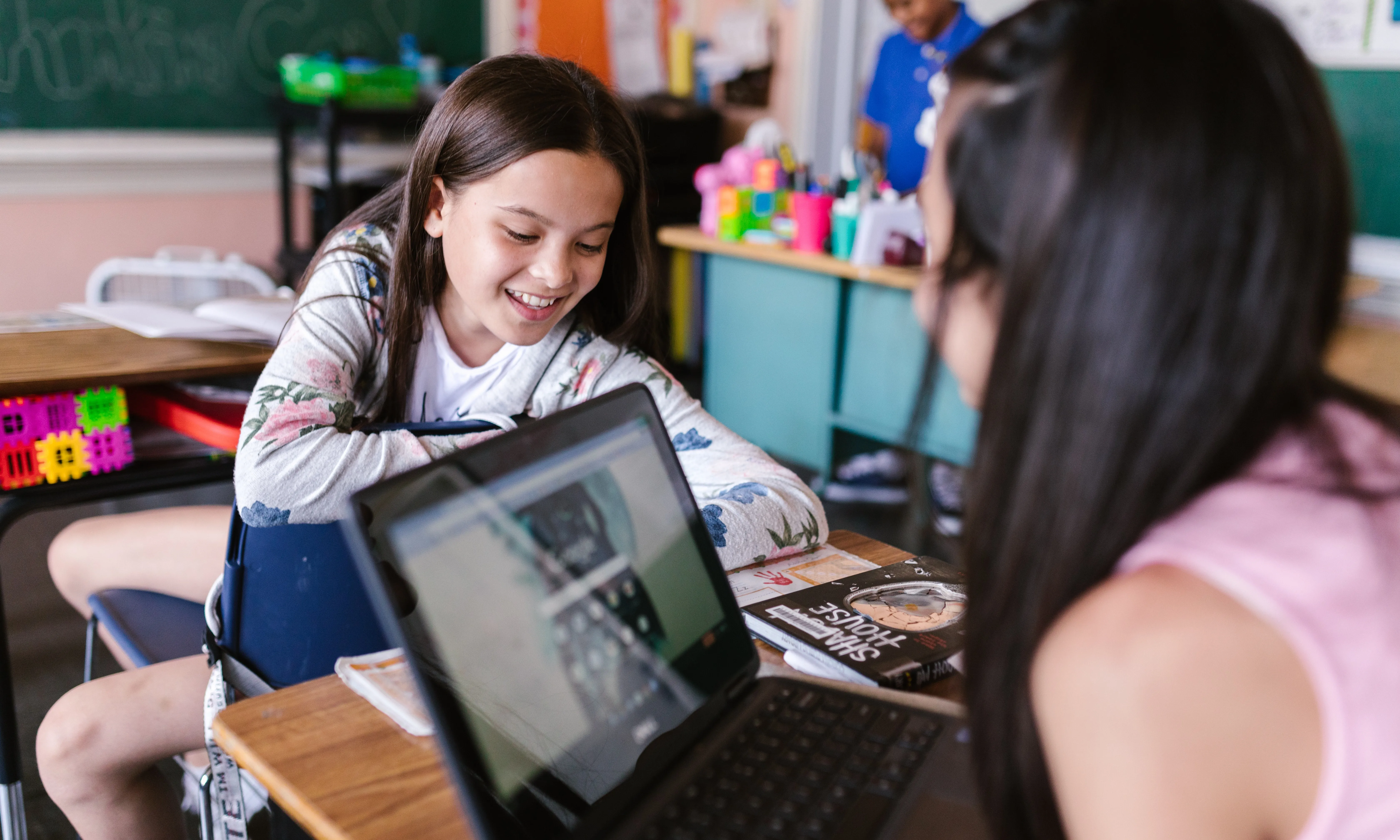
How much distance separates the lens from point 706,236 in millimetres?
3191

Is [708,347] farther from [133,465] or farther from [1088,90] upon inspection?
[1088,90]

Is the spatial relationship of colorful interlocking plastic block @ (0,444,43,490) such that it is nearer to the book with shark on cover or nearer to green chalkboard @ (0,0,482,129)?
the book with shark on cover

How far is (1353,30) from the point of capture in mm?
3010

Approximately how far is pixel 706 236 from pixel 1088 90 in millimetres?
2780

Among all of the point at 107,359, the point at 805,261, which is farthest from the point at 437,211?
the point at 805,261

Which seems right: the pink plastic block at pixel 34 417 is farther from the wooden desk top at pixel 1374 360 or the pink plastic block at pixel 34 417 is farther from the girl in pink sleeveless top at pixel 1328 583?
the wooden desk top at pixel 1374 360

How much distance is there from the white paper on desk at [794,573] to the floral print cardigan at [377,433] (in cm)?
1

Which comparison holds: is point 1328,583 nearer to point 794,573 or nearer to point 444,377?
point 794,573

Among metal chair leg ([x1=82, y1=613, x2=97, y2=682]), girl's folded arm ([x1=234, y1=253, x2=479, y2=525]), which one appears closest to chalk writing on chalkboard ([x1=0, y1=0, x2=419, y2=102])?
metal chair leg ([x1=82, y1=613, x2=97, y2=682])

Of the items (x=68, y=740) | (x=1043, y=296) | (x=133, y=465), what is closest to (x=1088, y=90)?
(x=1043, y=296)

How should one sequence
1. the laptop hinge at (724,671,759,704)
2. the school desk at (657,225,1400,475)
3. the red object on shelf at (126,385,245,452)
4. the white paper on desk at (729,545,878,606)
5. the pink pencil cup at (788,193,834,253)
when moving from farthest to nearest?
the pink pencil cup at (788,193,834,253)
the school desk at (657,225,1400,475)
the red object on shelf at (126,385,245,452)
the white paper on desk at (729,545,878,606)
the laptop hinge at (724,671,759,704)

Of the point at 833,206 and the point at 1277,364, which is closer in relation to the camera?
the point at 1277,364

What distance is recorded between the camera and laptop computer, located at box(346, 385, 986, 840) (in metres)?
0.54

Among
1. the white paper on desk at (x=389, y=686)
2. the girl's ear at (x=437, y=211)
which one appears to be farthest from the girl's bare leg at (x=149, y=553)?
Answer: the white paper on desk at (x=389, y=686)
